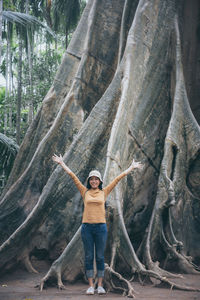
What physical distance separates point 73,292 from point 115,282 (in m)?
0.46

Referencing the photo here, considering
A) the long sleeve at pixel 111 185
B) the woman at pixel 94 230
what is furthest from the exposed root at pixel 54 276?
the long sleeve at pixel 111 185

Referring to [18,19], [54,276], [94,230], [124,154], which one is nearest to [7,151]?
[18,19]

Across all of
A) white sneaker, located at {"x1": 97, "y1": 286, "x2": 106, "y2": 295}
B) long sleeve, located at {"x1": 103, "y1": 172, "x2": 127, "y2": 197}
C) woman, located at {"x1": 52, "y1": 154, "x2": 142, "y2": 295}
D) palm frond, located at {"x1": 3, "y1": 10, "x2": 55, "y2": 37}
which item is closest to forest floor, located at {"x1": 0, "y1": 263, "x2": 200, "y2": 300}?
white sneaker, located at {"x1": 97, "y1": 286, "x2": 106, "y2": 295}

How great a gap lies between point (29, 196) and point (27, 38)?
6038 millimetres

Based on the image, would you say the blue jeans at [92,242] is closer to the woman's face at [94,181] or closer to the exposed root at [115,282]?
the exposed root at [115,282]

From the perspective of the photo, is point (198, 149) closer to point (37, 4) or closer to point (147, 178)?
point (147, 178)

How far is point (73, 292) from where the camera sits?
409 centimetres

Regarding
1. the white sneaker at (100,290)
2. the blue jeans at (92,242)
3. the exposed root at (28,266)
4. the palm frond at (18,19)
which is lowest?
the exposed root at (28,266)

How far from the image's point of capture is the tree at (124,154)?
4.88 meters

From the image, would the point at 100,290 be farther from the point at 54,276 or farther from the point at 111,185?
the point at 111,185

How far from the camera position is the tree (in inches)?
192

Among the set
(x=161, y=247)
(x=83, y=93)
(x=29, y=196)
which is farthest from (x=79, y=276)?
(x=83, y=93)

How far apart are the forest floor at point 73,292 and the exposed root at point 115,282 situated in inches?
3.6

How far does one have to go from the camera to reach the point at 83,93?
6.79 meters
